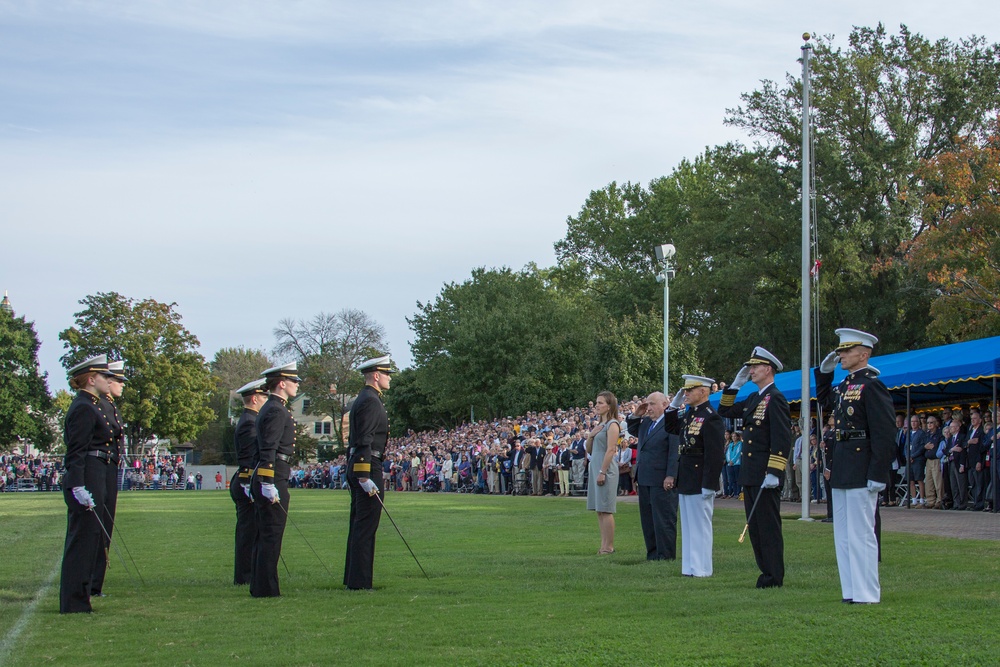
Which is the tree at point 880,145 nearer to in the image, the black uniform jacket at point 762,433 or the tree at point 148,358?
the black uniform jacket at point 762,433

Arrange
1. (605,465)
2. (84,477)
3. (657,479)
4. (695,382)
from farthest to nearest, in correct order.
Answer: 1. (605,465)
2. (657,479)
3. (695,382)
4. (84,477)

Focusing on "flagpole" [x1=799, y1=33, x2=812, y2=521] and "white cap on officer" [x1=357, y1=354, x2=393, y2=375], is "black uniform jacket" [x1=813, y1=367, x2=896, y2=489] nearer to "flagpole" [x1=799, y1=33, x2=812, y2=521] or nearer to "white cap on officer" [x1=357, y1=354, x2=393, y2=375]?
"white cap on officer" [x1=357, y1=354, x2=393, y2=375]

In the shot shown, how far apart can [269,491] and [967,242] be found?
28.5m

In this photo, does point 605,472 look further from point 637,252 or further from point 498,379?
point 637,252

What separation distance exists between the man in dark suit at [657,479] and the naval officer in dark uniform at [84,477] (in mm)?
6228

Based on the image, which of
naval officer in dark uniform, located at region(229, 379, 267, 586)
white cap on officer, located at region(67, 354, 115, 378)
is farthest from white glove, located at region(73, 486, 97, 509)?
naval officer in dark uniform, located at region(229, 379, 267, 586)

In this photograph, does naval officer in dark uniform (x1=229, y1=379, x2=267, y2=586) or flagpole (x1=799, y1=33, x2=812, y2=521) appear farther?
flagpole (x1=799, y1=33, x2=812, y2=521)

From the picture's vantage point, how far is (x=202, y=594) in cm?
1103

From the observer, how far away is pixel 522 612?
9180mm

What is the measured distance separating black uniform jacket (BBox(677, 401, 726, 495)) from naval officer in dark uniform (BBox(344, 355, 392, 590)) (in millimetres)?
3314

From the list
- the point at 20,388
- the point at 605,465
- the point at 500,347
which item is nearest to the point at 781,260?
the point at 500,347

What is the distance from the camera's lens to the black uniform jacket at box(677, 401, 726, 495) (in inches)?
466

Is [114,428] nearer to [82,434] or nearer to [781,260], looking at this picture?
[82,434]

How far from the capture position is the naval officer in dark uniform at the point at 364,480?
11.1m
